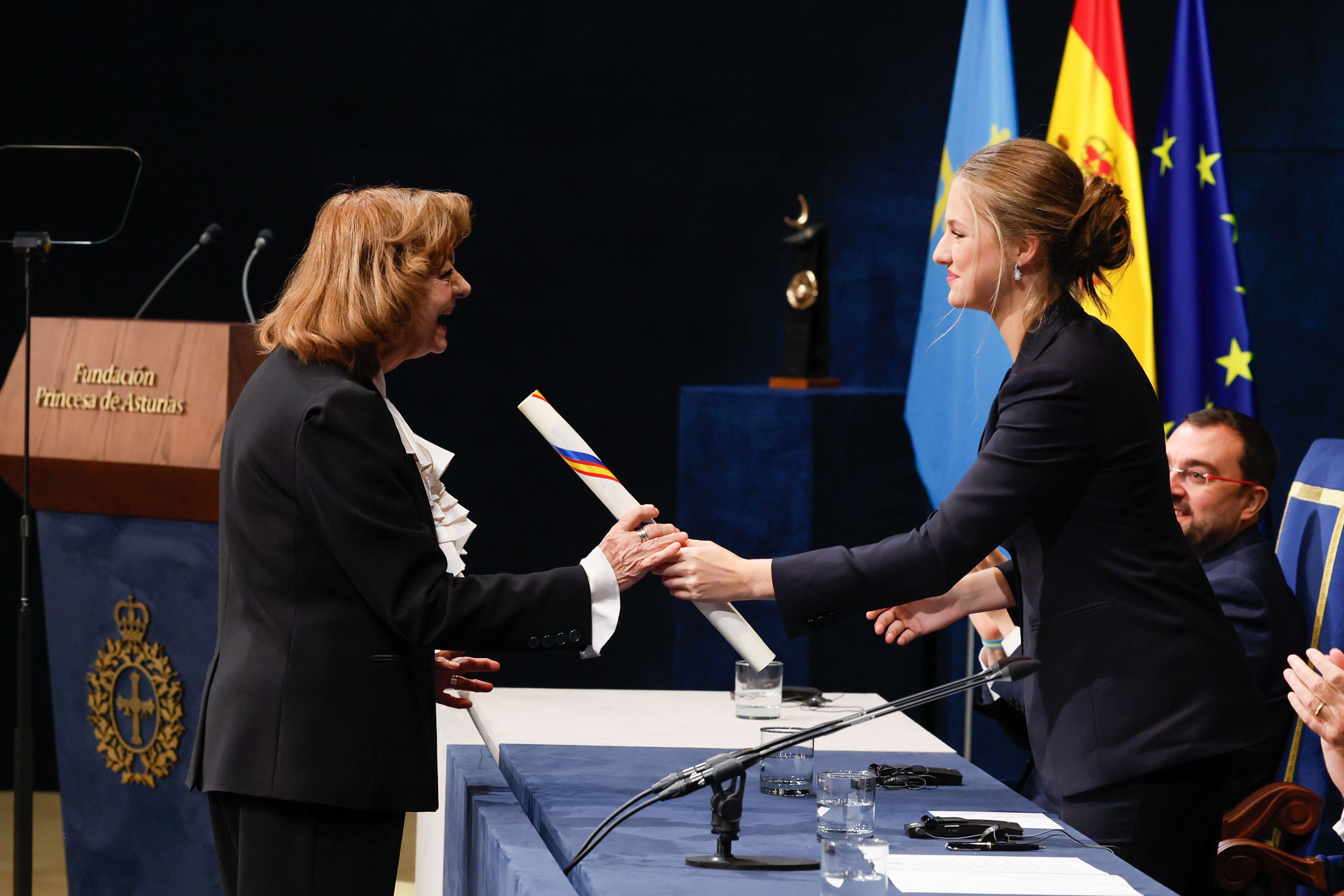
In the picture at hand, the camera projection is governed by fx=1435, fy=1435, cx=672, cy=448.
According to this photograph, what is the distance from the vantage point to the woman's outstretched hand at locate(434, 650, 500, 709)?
2.09m

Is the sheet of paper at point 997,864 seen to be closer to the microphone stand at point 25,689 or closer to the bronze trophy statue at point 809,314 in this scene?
the microphone stand at point 25,689

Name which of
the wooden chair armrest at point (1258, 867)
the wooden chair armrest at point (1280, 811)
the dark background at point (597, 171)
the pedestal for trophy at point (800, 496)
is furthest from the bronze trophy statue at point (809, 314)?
the wooden chair armrest at point (1258, 867)

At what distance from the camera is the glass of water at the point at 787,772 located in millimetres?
1991

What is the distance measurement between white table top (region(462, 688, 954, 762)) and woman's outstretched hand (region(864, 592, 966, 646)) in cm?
19

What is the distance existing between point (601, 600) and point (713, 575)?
25cm

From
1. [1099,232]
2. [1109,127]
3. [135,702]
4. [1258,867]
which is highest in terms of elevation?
[1109,127]

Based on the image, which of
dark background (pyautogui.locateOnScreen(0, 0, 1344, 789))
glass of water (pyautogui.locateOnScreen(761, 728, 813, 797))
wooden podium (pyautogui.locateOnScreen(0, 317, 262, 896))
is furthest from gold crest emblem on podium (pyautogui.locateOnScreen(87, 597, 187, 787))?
dark background (pyautogui.locateOnScreen(0, 0, 1344, 789))

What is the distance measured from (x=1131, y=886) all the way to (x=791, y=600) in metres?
0.64

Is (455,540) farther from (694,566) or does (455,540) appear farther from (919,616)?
(919,616)

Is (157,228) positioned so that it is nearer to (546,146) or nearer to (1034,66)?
(546,146)

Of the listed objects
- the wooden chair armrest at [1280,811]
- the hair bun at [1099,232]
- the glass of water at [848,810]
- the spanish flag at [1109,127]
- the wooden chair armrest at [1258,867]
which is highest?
the spanish flag at [1109,127]

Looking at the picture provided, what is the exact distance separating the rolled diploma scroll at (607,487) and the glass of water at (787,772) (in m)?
0.18

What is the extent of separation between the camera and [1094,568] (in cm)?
187

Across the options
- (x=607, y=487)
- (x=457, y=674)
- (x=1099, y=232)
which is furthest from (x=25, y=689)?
(x=1099, y=232)
